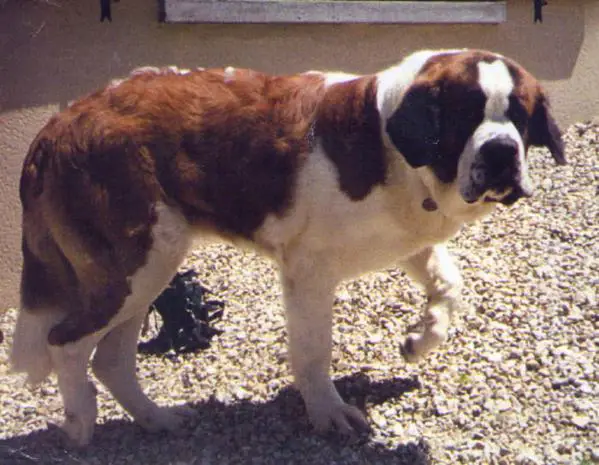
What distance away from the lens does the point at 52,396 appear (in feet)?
14.1

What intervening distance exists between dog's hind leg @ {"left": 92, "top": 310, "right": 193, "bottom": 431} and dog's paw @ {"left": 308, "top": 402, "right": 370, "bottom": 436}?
1.96ft

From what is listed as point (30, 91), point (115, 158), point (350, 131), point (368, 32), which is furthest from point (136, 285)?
point (368, 32)

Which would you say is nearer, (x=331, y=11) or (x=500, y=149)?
(x=500, y=149)

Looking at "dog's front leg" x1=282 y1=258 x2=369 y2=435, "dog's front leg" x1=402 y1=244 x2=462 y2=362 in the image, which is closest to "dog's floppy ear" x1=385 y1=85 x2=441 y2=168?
"dog's front leg" x1=282 y1=258 x2=369 y2=435

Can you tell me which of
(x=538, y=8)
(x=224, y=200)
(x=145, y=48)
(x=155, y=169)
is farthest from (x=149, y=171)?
(x=538, y=8)

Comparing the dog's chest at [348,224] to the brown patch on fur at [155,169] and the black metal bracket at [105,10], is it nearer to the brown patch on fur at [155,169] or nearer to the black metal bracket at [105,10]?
the brown patch on fur at [155,169]

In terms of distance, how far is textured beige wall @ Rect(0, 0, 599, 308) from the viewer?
512 centimetres

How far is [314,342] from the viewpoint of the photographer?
358 centimetres

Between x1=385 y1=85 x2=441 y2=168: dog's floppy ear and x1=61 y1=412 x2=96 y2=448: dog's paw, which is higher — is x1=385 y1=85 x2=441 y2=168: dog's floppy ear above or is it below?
above

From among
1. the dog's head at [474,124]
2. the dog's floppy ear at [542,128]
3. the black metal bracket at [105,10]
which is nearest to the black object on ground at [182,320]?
the black metal bracket at [105,10]

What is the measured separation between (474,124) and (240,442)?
150 centimetres

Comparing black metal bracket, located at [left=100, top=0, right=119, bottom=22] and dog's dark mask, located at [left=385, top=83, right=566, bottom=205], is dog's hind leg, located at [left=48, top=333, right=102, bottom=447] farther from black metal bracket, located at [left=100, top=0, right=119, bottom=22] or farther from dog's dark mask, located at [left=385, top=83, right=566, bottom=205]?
black metal bracket, located at [left=100, top=0, right=119, bottom=22]

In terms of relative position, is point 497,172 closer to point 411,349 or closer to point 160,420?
point 411,349

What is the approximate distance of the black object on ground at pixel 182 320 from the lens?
4.59 metres
